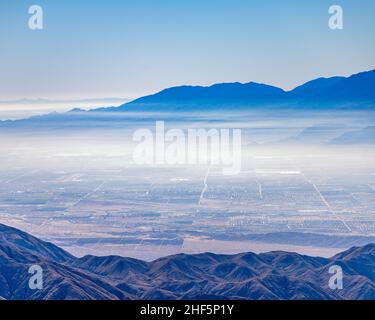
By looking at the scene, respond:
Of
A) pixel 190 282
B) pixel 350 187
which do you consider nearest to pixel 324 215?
pixel 350 187

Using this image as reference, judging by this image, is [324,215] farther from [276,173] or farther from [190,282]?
[190,282]
